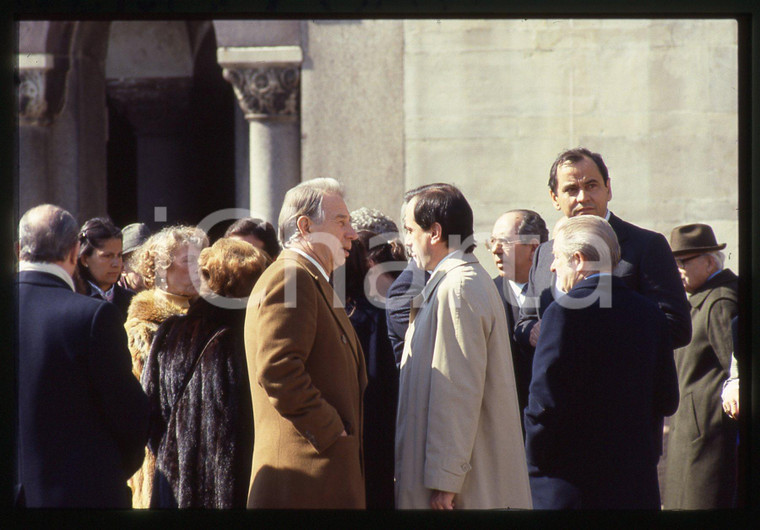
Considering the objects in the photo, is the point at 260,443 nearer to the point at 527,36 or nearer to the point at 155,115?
→ the point at 527,36

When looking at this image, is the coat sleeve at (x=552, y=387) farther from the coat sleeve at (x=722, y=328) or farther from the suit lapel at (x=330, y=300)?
the coat sleeve at (x=722, y=328)

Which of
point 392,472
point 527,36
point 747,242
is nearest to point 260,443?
point 392,472


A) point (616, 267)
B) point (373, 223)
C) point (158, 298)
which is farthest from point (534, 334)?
point (158, 298)

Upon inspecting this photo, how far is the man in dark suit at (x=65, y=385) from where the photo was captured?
3199 mm

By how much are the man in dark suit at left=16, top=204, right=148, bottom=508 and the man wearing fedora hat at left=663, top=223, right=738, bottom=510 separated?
2736 mm

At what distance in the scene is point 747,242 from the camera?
130 inches

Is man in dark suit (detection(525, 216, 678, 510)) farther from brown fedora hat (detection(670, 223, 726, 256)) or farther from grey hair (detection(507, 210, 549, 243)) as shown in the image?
brown fedora hat (detection(670, 223, 726, 256))

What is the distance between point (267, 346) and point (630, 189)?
3.94 m

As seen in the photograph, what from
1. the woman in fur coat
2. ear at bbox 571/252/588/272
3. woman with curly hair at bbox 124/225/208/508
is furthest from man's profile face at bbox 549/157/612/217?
woman with curly hair at bbox 124/225/208/508

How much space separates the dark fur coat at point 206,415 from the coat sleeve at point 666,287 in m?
1.55

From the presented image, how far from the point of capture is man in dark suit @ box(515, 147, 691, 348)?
12.6 feet

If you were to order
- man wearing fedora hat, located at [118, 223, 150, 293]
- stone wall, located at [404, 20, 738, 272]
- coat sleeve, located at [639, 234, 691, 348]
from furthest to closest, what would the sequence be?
stone wall, located at [404, 20, 738, 272] < man wearing fedora hat, located at [118, 223, 150, 293] < coat sleeve, located at [639, 234, 691, 348]

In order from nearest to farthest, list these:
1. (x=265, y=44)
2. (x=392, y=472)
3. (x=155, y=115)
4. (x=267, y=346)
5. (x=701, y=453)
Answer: (x=267, y=346), (x=392, y=472), (x=701, y=453), (x=265, y=44), (x=155, y=115)

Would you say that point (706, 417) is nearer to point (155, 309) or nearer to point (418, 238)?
point (418, 238)
